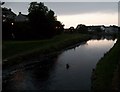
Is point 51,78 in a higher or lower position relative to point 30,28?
lower

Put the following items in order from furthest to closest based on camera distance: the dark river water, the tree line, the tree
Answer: the tree → the tree line → the dark river water

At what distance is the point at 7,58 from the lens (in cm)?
4647

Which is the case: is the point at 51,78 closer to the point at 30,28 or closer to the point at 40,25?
the point at 30,28

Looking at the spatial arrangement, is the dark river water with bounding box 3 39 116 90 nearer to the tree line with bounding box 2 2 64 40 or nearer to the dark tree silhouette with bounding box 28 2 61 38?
the tree line with bounding box 2 2 64 40

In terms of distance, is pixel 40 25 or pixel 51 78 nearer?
pixel 51 78

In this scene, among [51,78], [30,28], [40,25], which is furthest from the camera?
[40,25]

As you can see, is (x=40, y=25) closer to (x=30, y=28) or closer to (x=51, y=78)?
(x=30, y=28)

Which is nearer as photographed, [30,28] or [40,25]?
[30,28]

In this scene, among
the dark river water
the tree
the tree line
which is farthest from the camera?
the tree

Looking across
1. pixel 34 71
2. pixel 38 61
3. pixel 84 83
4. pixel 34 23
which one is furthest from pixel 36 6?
pixel 84 83

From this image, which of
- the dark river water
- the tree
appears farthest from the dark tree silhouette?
the dark river water

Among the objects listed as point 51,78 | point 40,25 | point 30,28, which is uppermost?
point 40,25

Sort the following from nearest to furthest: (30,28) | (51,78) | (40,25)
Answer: (51,78) < (30,28) < (40,25)

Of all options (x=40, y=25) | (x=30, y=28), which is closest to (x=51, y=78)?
(x=30, y=28)
